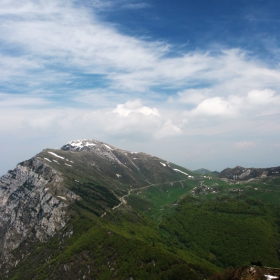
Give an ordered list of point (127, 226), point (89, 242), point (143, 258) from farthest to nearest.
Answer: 1. point (127, 226)
2. point (89, 242)
3. point (143, 258)

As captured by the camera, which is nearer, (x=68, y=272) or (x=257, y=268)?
(x=257, y=268)

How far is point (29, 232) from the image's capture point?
195m

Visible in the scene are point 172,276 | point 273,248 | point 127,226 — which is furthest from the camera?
point 127,226

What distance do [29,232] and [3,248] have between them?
2486 cm

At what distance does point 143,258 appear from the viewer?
119625mm

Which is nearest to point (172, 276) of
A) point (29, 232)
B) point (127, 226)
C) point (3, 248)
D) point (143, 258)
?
point (143, 258)

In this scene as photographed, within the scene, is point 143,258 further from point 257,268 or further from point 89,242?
point 257,268

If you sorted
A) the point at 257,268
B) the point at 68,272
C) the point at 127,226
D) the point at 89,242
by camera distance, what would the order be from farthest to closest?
the point at 127,226 < the point at 89,242 < the point at 68,272 < the point at 257,268

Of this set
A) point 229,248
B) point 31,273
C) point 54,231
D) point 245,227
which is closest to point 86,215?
point 54,231

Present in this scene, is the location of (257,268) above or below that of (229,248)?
above

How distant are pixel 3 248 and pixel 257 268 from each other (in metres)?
210

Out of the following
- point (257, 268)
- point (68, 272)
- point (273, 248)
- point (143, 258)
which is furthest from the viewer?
point (273, 248)

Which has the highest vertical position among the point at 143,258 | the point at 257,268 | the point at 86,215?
the point at 257,268

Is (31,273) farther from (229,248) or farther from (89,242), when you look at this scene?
(229,248)
